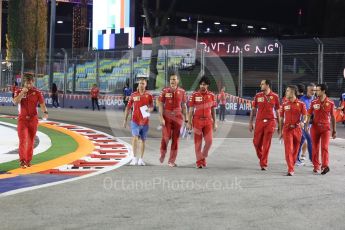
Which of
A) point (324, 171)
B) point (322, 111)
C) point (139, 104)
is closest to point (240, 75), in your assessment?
point (139, 104)

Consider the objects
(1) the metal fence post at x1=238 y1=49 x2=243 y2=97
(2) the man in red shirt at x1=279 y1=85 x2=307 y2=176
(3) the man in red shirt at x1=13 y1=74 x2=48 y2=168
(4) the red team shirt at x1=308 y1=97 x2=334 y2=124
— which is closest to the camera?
(2) the man in red shirt at x1=279 y1=85 x2=307 y2=176

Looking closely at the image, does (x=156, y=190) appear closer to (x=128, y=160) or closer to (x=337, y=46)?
(x=128, y=160)

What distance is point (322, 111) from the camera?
11789mm

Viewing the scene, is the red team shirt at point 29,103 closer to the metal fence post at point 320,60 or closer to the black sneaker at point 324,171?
the black sneaker at point 324,171

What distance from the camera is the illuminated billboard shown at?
6288 centimetres

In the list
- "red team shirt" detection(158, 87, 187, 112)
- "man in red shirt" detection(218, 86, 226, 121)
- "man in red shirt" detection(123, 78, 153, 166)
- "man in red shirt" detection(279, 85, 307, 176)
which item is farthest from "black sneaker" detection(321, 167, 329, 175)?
"man in red shirt" detection(218, 86, 226, 121)

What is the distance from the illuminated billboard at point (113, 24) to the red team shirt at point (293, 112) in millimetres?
50350

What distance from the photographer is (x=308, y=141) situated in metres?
13.1

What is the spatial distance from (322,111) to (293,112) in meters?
0.56

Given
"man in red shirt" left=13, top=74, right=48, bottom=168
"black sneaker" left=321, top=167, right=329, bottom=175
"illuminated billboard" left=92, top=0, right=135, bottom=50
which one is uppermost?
"illuminated billboard" left=92, top=0, right=135, bottom=50

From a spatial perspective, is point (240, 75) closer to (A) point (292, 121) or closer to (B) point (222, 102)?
(B) point (222, 102)

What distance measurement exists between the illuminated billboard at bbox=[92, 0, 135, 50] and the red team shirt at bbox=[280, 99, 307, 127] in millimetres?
50350

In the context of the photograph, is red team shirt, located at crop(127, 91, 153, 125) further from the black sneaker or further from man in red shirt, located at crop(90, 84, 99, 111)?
man in red shirt, located at crop(90, 84, 99, 111)

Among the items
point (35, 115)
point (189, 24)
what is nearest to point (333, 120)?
point (35, 115)
